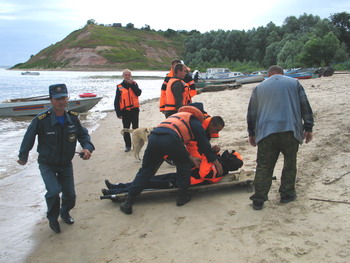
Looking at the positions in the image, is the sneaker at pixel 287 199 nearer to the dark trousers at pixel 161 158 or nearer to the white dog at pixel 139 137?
the dark trousers at pixel 161 158

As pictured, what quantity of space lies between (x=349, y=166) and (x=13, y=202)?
603cm

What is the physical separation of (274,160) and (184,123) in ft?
4.48

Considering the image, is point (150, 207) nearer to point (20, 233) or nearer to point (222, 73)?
point (20, 233)

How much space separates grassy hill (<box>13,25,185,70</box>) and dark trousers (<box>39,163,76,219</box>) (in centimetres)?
10600

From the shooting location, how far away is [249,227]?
169 inches

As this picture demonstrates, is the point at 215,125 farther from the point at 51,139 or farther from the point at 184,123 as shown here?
the point at 51,139

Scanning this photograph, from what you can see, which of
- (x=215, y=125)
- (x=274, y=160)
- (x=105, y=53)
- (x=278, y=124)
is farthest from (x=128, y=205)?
(x=105, y=53)

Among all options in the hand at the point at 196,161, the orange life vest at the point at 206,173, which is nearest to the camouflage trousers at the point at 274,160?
the orange life vest at the point at 206,173

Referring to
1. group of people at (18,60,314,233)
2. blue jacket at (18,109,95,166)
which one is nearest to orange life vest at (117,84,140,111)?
group of people at (18,60,314,233)

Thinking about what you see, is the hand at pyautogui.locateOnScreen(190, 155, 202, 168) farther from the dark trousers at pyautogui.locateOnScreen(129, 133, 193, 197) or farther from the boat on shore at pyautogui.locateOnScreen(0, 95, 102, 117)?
the boat on shore at pyautogui.locateOnScreen(0, 95, 102, 117)

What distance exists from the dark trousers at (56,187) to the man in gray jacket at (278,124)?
2.62 m

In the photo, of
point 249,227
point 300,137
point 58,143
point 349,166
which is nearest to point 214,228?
point 249,227

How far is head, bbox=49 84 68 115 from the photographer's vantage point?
14.6 feet

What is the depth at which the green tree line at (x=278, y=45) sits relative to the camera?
150ft
